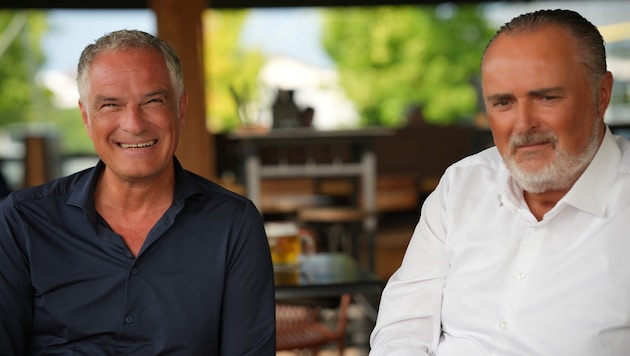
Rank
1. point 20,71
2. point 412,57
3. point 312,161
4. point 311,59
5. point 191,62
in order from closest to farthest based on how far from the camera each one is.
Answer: point 191,62
point 312,161
point 20,71
point 412,57
point 311,59

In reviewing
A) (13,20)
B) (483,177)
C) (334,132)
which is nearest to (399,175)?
(334,132)

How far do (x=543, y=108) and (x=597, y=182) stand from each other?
18 cm

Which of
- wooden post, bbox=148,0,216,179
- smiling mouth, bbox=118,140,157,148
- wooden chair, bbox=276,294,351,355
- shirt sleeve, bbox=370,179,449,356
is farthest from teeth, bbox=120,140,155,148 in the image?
wooden post, bbox=148,0,216,179

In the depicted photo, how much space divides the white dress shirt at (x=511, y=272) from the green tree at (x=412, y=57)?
614 inches

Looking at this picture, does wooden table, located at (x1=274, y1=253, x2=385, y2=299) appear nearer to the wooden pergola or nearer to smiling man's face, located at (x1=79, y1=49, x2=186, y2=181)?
smiling man's face, located at (x1=79, y1=49, x2=186, y2=181)

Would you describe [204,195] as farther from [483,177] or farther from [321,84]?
[321,84]

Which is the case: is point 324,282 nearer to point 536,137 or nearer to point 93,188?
point 93,188

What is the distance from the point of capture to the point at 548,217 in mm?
1652

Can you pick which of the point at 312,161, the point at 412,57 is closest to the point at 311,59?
the point at 412,57

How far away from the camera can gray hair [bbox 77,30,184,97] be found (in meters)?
1.79

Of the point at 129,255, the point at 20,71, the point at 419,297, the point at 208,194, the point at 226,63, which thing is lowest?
the point at 419,297

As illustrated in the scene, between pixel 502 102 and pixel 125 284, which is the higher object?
pixel 502 102

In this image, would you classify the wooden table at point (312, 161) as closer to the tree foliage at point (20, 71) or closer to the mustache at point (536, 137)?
the mustache at point (536, 137)

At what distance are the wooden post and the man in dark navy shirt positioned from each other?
2129 millimetres
